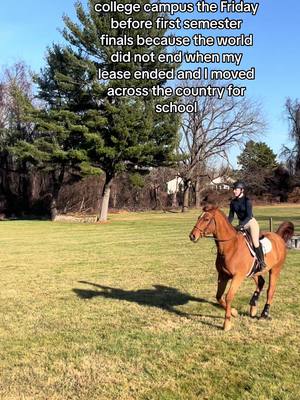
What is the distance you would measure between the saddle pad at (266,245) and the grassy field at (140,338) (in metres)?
1.13

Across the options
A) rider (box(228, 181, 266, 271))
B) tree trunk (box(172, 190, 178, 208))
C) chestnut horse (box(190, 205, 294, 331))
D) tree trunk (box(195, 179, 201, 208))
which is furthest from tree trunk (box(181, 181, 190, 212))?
chestnut horse (box(190, 205, 294, 331))

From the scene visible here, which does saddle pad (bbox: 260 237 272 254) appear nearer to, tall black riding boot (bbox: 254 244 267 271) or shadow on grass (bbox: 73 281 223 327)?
tall black riding boot (bbox: 254 244 267 271)

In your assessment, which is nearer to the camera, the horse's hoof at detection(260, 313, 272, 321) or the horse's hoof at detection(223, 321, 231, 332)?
the horse's hoof at detection(223, 321, 231, 332)

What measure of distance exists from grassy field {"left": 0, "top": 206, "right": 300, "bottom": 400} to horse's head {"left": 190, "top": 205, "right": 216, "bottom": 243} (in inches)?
59.0

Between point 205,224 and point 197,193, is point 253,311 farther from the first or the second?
point 197,193

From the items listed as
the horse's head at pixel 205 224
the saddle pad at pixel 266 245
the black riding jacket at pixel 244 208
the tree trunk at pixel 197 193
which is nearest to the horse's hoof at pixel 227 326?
the horse's head at pixel 205 224

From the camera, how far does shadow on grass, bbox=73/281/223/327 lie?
9.38m

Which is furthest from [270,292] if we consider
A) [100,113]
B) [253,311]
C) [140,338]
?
[100,113]

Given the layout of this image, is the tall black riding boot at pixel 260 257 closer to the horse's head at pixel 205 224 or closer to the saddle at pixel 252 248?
the saddle at pixel 252 248

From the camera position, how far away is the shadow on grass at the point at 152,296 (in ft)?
30.8

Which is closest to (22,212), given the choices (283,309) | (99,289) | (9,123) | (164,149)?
(9,123)

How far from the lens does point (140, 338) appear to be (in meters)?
7.12

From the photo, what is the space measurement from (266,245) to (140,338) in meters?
2.83

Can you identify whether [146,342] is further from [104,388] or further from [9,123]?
[9,123]
